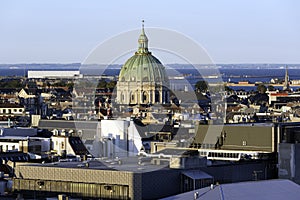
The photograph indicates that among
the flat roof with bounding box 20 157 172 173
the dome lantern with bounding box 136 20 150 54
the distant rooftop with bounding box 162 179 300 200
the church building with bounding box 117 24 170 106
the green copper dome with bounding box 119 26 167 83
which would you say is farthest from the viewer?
the dome lantern with bounding box 136 20 150 54

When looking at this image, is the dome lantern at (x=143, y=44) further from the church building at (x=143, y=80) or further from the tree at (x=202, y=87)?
the tree at (x=202, y=87)

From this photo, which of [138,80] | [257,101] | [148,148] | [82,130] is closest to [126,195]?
[148,148]

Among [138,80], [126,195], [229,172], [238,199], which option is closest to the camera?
[238,199]

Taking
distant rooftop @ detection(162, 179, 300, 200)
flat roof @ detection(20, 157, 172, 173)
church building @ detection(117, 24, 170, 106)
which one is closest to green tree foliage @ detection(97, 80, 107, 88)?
church building @ detection(117, 24, 170, 106)

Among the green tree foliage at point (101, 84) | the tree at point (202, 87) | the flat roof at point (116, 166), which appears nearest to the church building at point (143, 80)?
the flat roof at point (116, 166)

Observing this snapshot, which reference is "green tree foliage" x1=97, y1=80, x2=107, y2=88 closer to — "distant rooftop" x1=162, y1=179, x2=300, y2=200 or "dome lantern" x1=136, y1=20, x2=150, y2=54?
"dome lantern" x1=136, y1=20, x2=150, y2=54

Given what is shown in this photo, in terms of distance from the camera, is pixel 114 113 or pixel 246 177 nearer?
pixel 246 177

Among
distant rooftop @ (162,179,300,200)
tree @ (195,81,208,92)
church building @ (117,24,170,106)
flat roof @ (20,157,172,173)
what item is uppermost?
tree @ (195,81,208,92)

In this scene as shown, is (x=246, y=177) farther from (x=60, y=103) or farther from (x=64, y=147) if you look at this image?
(x=60, y=103)
